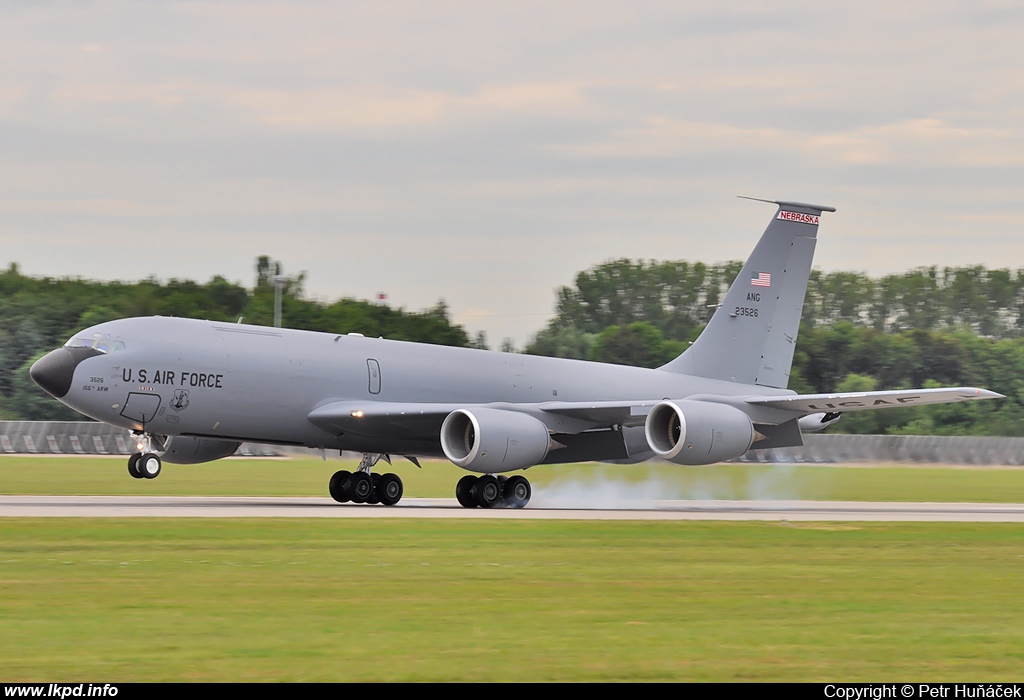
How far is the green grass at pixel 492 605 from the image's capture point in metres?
10.4

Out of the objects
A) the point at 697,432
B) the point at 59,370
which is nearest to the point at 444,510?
the point at 697,432

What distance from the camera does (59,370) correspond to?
27984 mm

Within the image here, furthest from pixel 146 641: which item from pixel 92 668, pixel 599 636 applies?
pixel 599 636

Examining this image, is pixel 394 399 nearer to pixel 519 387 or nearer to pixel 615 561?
pixel 519 387

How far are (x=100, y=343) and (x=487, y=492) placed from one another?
9.11 m

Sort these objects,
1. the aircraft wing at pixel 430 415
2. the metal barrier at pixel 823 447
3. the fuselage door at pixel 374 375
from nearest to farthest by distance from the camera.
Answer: the aircraft wing at pixel 430 415 → the fuselage door at pixel 374 375 → the metal barrier at pixel 823 447

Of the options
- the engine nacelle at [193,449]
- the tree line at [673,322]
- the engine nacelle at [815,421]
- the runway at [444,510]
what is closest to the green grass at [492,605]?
the runway at [444,510]

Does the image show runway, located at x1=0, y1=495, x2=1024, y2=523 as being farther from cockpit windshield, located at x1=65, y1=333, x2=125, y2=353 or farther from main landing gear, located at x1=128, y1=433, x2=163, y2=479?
cockpit windshield, located at x1=65, y1=333, x2=125, y2=353

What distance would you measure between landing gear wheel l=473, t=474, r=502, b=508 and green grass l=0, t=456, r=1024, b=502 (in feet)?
20.4

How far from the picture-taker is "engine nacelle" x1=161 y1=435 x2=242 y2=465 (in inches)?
1257

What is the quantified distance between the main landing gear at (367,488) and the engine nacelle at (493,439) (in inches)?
67.6

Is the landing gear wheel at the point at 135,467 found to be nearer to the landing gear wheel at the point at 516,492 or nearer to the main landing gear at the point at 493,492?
the main landing gear at the point at 493,492

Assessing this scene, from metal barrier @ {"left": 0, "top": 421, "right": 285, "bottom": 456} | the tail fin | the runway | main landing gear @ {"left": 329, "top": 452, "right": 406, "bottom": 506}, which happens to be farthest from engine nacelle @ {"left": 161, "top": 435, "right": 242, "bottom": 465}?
metal barrier @ {"left": 0, "top": 421, "right": 285, "bottom": 456}

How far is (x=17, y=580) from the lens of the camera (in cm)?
1479
